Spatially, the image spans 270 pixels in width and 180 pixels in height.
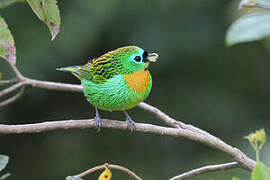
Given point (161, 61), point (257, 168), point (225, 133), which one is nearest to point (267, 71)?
point (225, 133)

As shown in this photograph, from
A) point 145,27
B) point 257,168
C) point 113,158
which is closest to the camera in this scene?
point 257,168

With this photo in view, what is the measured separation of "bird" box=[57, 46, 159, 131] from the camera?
8.79 feet

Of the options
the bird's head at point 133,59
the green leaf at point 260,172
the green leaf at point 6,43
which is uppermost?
the bird's head at point 133,59

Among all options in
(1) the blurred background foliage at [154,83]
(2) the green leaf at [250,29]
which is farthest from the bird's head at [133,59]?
(1) the blurred background foliage at [154,83]

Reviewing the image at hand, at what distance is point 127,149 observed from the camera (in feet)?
18.2

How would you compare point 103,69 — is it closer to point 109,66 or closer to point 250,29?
point 109,66

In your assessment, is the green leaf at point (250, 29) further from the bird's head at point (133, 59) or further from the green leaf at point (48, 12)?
the bird's head at point (133, 59)

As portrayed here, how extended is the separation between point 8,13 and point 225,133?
2944mm

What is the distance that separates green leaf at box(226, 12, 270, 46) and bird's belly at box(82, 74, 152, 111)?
0.89m

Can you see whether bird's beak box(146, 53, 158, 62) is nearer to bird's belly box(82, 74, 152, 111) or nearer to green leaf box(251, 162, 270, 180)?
bird's belly box(82, 74, 152, 111)

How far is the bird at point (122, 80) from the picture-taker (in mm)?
2680

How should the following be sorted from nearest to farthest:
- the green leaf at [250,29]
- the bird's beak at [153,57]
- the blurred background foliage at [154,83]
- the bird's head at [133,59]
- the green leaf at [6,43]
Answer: the green leaf at [6,43] → the green leaf at [250,29] → the bird's beak at [153,57] → the bird's head at [133,59] → the blurred background foliage at [154,83]

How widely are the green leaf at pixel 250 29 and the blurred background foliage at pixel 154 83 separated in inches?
118

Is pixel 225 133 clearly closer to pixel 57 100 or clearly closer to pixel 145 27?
pixel 145 27
